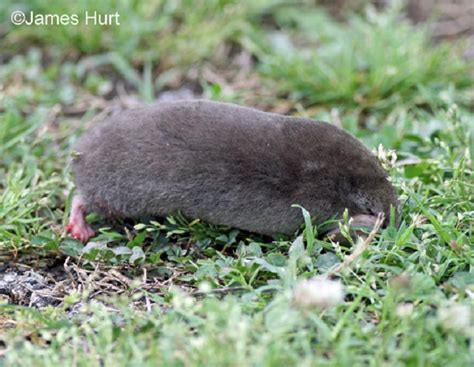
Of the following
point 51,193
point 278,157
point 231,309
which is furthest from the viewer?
point 51,193

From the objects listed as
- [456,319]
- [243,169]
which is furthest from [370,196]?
[456,319]

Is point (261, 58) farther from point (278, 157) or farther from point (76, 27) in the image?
point (278, 157)

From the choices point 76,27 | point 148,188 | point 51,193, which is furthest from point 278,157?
point 76,27

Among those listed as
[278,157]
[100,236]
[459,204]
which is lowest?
[100,236]

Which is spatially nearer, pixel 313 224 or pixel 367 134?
pixel 313 224

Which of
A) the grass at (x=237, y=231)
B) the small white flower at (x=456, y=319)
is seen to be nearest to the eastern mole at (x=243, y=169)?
the grass at (x=237, y=231)

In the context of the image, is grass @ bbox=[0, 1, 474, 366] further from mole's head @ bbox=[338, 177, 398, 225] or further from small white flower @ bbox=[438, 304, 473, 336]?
mole's head @ bbox=[338, 177, 398, 225]

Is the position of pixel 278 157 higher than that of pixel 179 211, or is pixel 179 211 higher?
pixel 278 157

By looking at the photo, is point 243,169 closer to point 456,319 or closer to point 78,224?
point 78,224

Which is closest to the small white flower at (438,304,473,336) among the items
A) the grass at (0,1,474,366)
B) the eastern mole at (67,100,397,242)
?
the grass at (0,1,474,366)
